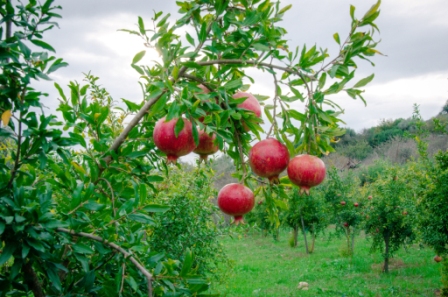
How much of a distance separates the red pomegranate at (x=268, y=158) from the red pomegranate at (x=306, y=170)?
4 cm

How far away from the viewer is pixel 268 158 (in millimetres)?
1380

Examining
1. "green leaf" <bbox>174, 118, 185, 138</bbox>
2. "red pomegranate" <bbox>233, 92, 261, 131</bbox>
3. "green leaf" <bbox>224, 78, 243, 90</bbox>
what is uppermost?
"green leaf" <bbox>224, 78, 243, 90</bbox>

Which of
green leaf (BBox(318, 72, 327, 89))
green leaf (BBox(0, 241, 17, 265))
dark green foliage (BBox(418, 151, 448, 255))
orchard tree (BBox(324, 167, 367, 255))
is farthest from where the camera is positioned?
orchard tree (BBox(324, 167, 367, 255))

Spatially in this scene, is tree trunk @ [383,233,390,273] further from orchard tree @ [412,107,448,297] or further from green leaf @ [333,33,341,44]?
green leaf @ [333,33,341,44]

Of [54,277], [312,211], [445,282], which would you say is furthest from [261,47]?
[312,211]

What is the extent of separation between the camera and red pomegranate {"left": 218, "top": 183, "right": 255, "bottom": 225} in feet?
Answer: 5.03

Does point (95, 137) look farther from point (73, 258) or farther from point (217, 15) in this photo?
point (217, 15)

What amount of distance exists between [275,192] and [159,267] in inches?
24.3

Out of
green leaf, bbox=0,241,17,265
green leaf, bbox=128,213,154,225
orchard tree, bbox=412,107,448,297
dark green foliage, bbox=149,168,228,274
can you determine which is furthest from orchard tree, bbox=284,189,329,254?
green leaf, bbox=0,241,17,265

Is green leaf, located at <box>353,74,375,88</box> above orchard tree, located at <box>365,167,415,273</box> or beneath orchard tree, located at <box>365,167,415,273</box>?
above

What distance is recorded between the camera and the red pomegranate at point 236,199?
60.4 inches

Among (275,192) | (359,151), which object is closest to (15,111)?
(275,192)

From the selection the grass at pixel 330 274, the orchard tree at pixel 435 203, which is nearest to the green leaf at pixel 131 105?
the grass at pixel 330 274

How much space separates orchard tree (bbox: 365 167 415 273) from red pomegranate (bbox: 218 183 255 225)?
1078cm
